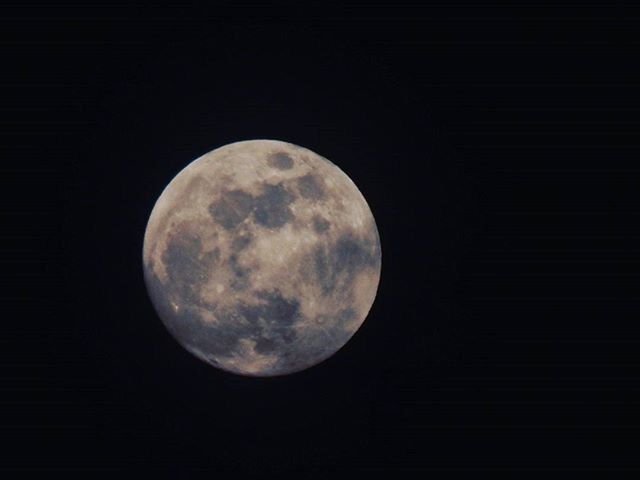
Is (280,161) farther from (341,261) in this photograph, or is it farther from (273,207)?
(341,261)

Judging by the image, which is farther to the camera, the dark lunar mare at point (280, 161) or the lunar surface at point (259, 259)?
the dark lunar mare at point (280, 161)

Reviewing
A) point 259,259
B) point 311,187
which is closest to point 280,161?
point 311,187

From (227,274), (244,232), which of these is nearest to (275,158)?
(244,232)

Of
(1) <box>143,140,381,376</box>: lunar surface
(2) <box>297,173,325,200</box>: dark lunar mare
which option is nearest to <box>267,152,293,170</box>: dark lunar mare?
(1) <box>143,140,381,376</box>: lunar surface

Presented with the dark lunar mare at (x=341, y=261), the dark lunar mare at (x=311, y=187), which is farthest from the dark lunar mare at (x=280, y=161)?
the dark lunar mare at (x=341, y=261)

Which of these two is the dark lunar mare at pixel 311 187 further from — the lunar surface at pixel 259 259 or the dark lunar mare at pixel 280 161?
the dark lunar mare at pixel 280 161

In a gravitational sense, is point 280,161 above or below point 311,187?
above

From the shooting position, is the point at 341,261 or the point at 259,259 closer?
the point at 259,259

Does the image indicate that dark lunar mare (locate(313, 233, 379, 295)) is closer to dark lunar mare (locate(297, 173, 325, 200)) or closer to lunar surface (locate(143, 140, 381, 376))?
lunar surface (locate(143, 140, 381, 376))

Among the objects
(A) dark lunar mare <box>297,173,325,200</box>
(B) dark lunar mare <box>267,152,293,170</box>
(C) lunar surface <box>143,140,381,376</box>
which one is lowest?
(C) lunar surface <box>143,140,381,376</box>

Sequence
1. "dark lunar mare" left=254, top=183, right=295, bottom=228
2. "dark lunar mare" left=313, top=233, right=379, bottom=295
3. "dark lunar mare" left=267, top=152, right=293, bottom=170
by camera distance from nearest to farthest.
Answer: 1. "dark lunar mare" left=254, top=183, right=295, bottom=228
2. "dark lunar mare" left=313, top=233, right=379, bottom=295
3. "dark lunar mare" left=267, top=152, right=293, bottom=170
